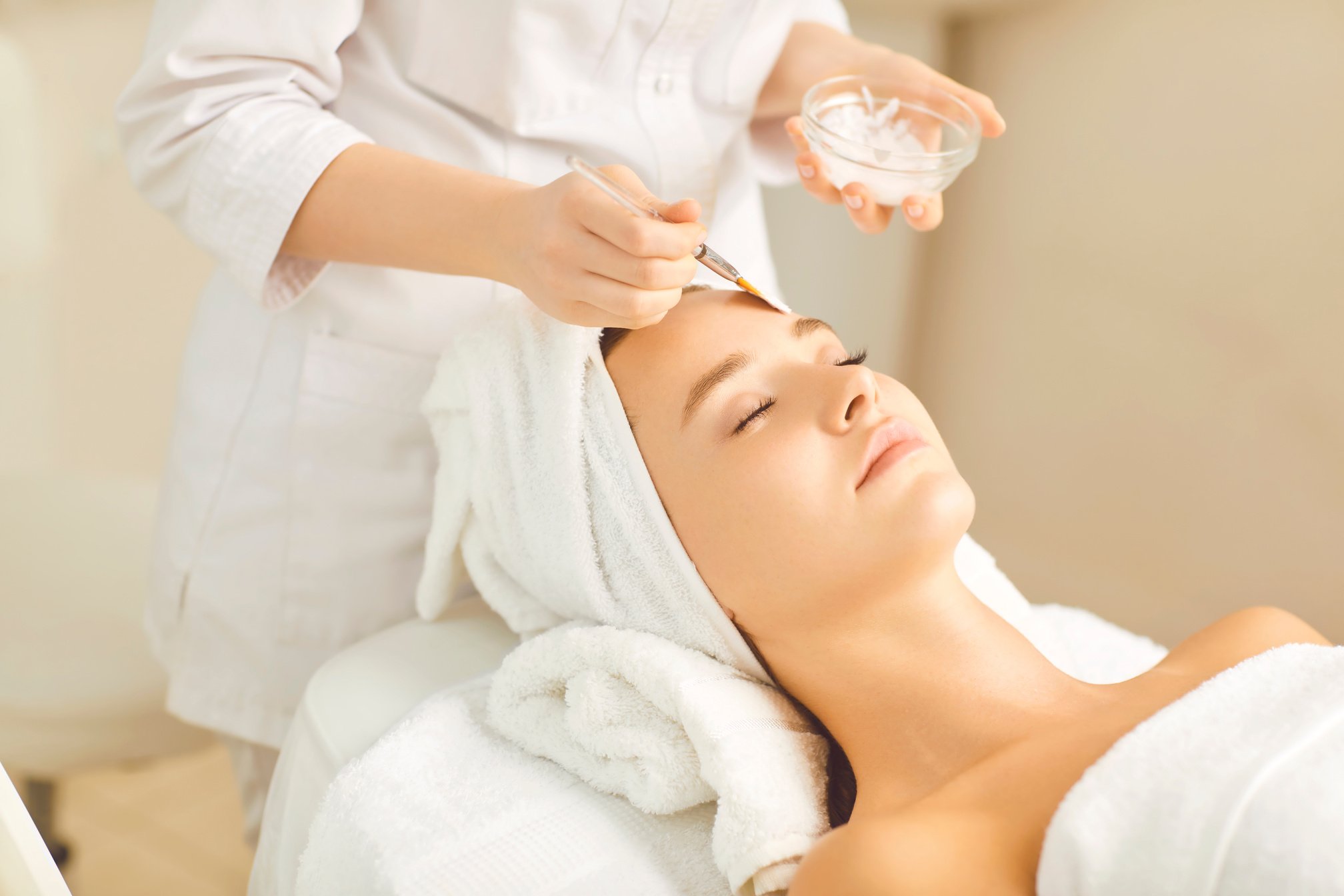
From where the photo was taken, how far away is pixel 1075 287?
6.72ft

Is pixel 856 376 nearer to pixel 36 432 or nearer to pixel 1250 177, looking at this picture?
pixel 1250 177

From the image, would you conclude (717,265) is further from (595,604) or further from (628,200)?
(595,604)

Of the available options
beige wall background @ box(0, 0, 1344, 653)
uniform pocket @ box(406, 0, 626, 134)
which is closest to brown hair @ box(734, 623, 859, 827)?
uniform pocket @ box(406, 0, 626, 134)

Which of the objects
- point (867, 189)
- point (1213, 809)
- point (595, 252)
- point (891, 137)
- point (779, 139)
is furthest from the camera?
point (779, 139)

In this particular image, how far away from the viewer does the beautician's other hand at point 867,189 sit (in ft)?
4.02

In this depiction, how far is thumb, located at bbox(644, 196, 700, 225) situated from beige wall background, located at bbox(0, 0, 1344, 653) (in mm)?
1291

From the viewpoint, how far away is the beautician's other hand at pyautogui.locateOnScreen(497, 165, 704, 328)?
90cm

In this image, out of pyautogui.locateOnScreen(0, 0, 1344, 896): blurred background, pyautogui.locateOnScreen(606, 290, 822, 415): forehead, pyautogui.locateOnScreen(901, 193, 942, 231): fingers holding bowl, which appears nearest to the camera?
pyautogui.locateOnScreen(606, 290, 822, 415): forehead

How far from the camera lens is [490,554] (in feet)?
4.04

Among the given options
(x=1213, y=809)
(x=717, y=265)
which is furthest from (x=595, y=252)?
(x=1213, y=809)

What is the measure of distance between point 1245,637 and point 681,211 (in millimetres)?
715

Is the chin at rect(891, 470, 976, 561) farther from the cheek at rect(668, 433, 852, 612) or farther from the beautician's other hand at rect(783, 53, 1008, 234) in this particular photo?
the beautician's other hand at rect(783, 53, 1008, 234)

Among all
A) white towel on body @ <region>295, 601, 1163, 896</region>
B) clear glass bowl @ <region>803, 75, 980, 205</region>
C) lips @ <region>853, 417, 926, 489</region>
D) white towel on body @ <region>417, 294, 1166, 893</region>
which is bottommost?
white towel on body @ <region>295, 601, 1163, 896</region>

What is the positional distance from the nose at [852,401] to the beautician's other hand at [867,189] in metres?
0.25
